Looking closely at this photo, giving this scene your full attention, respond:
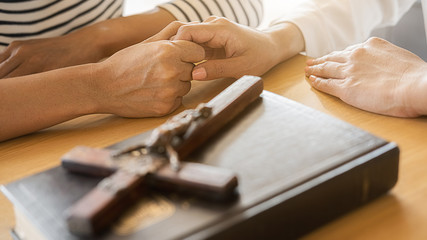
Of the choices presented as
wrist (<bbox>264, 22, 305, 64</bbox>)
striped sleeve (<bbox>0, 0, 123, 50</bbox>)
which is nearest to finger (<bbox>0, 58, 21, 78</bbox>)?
striped sleeve (<bbox>0, 0, 123, 50</bbox>)

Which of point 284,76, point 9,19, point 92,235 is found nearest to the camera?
point 92,235

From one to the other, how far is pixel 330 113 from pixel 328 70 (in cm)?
11

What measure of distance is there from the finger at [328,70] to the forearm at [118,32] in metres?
0.46

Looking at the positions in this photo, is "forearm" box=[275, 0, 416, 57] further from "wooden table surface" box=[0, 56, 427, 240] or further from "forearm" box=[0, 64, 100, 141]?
"forearm" box=[0, 64, 100, 141]

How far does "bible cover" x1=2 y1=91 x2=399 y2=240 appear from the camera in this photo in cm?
48

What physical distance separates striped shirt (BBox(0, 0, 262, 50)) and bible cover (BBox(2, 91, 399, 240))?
72 cm

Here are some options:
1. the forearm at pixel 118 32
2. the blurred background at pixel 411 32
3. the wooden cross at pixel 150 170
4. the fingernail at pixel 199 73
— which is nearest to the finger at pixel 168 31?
the fingernail at pixel 199 73

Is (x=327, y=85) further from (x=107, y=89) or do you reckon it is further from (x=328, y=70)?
(x=107, y=89)

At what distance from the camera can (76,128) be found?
2.97ft

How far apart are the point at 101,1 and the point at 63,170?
86cm

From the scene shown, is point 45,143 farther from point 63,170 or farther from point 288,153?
point 288,153

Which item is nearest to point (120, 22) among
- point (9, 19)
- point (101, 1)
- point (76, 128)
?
point (101, 1)

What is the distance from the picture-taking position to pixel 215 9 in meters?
1.34

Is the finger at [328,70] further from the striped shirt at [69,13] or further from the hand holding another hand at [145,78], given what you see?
the striped shirt at [69,13]
